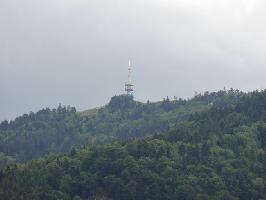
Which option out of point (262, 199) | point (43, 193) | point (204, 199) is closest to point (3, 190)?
point (43, 193)

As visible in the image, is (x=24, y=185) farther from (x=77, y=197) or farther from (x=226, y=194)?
(x=226, y=194)

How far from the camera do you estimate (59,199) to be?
195 meters

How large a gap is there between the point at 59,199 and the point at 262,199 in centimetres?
4423

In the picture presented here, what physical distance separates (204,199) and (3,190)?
43244 mm

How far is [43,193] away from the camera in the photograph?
196 metres

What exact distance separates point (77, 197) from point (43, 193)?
25.5 feet

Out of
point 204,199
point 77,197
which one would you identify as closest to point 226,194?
point 204,199

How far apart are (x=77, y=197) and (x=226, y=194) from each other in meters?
32.5

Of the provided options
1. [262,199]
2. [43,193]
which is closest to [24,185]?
[43,193]

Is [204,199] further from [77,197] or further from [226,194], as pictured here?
[77,197]

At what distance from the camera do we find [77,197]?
19862 cm

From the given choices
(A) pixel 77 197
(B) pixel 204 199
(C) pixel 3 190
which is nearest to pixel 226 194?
(B) pixel 204 199

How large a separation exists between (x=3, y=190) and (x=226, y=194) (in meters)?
48.3

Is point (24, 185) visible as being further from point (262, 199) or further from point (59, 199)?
point (262, 199)
